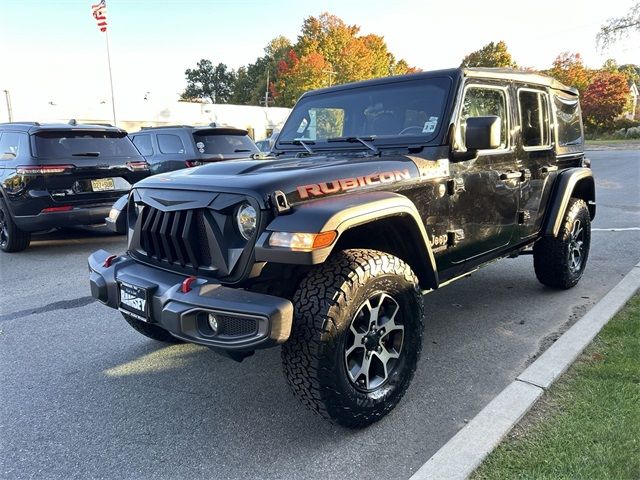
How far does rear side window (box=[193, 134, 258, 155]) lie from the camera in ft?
30.5

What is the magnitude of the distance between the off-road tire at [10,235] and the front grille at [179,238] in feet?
16.4

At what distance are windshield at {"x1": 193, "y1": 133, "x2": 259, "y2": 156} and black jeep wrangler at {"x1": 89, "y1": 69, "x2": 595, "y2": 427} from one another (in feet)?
17.2

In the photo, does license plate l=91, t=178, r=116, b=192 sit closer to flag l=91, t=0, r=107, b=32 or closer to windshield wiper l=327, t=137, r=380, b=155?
windshield wiper l=327, t=137, r=380, b=155

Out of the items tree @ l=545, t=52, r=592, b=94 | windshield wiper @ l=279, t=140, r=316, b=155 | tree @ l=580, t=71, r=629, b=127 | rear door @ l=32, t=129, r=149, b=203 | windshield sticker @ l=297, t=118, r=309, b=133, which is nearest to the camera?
windshield wiper @ l=279, t=140, r=316, b=155

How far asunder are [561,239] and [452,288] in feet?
3.79

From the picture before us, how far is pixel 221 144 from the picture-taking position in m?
9.41

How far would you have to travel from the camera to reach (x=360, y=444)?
2.69 meters

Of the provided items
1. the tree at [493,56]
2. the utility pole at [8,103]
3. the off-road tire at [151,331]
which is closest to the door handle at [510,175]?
the off-road tire at [151,331]

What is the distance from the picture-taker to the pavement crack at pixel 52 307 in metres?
4.63

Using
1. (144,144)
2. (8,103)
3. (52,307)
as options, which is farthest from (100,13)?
(52,307)

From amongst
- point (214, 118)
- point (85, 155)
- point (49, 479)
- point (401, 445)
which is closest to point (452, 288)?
point (401, 445)

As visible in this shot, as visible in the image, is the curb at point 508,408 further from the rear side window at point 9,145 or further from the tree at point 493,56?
the tree at point 493,56

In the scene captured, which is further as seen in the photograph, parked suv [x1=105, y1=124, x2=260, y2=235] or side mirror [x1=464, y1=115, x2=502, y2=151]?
parked suv [x1=105, y1=124, x2=260, y2=235]

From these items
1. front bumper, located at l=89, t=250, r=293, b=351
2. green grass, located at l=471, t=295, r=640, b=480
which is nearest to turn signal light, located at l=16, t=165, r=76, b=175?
front bumper, located at l=89, t=250, r=293, b=351
